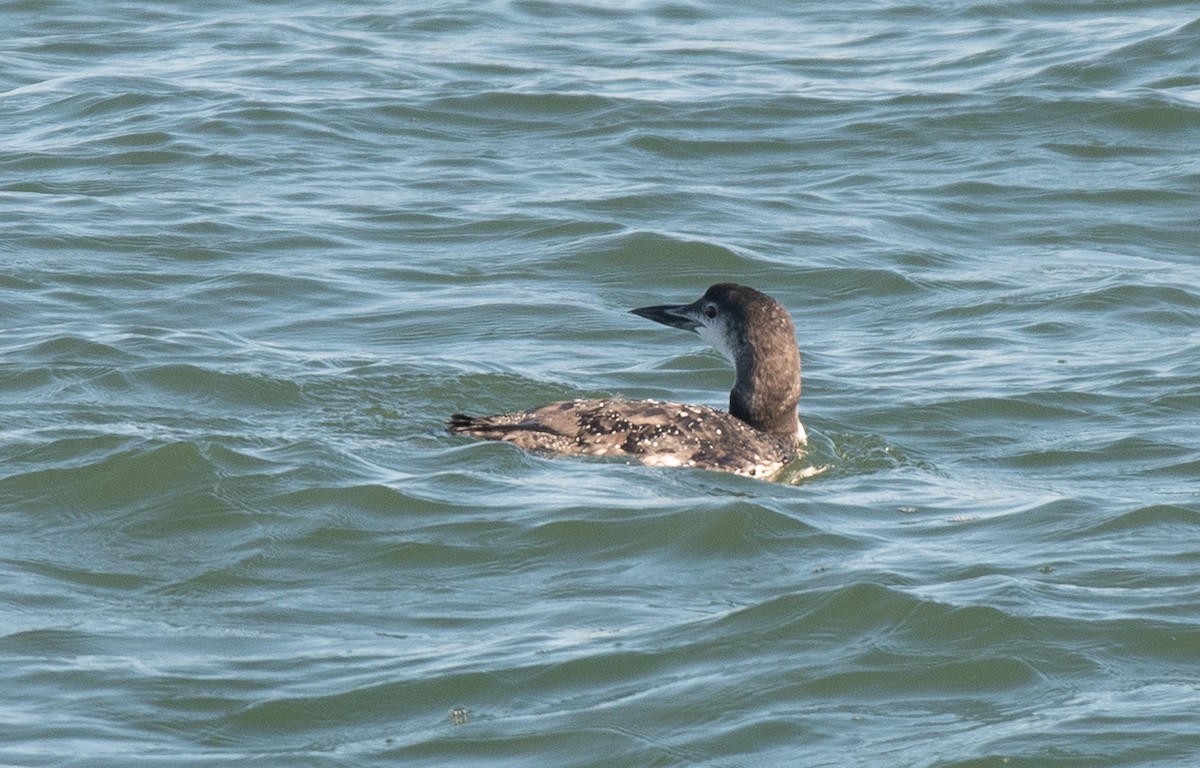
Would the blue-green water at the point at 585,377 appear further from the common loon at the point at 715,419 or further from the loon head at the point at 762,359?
the loon head at the point at 762,359

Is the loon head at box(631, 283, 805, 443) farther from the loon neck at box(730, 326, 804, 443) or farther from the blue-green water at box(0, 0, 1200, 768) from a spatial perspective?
the blue-green water at box(0, 0, 1200, 768)

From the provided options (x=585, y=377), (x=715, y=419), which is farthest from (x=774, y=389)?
(x=585, y=377)

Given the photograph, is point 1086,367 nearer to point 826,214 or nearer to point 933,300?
point 933,300

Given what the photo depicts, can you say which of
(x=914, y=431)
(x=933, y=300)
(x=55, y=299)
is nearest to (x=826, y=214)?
(x=933, y=300)

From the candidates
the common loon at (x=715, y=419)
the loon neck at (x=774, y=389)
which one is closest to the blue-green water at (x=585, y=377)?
the common loon at (x=715, y=419)

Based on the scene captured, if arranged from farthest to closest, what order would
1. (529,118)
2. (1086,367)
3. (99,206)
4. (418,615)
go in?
1. (529,118)
2. (99,206)
3. (1086,367)
4. (418,615)

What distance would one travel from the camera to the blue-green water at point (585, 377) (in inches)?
246

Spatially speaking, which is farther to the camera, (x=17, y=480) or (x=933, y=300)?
(x=933, y=300)

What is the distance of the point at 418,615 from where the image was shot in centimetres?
689

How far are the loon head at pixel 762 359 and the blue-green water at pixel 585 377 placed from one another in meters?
0.23

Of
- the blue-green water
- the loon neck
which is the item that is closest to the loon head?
the loon neck

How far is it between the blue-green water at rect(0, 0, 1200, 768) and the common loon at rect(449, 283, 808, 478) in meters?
0.09

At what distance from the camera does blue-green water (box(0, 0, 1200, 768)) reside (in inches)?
246

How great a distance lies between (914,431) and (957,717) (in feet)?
10.8
